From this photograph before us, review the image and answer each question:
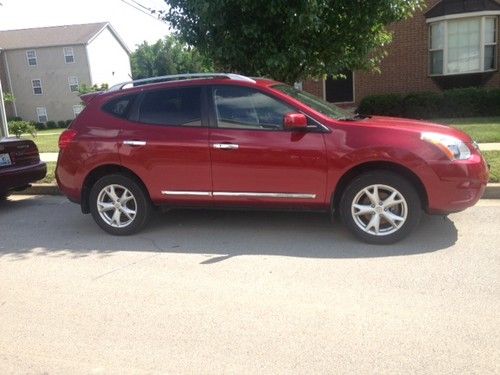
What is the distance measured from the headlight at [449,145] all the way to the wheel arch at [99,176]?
317 cm

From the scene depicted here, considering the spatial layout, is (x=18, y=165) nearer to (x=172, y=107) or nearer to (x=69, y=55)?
(x=172, y=107)

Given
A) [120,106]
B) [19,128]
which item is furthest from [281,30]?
[19,128]

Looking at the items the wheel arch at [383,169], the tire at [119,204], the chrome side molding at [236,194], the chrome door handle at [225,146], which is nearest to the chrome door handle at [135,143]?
the tire at [119,204]

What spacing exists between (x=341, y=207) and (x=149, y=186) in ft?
7.22

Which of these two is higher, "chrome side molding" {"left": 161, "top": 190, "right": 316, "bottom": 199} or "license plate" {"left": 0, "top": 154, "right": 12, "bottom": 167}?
"license plate" {"left": 0, "top": 154, "right": 12, "bottom": 167}

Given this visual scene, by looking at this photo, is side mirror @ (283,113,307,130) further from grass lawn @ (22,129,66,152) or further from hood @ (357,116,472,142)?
grass lawn @ (22,129,66,152)

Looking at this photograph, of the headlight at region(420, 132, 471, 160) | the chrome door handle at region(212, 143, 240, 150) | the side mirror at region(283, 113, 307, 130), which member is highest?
the side mirror at region(283, 113, 307, 130)

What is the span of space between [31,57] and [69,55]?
154 inches

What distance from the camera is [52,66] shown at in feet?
157

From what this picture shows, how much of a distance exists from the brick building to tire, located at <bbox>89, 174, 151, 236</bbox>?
46.3 feet

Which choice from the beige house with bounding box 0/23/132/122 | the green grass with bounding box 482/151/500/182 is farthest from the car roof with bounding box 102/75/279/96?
the beige house with bounding box 0/23/132/122

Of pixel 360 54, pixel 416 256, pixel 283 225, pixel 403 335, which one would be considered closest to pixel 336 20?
pixel 360 54

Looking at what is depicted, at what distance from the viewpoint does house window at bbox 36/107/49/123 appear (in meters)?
49.8

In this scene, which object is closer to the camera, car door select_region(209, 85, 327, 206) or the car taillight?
car door select_region(209, 85, 327, 206)
